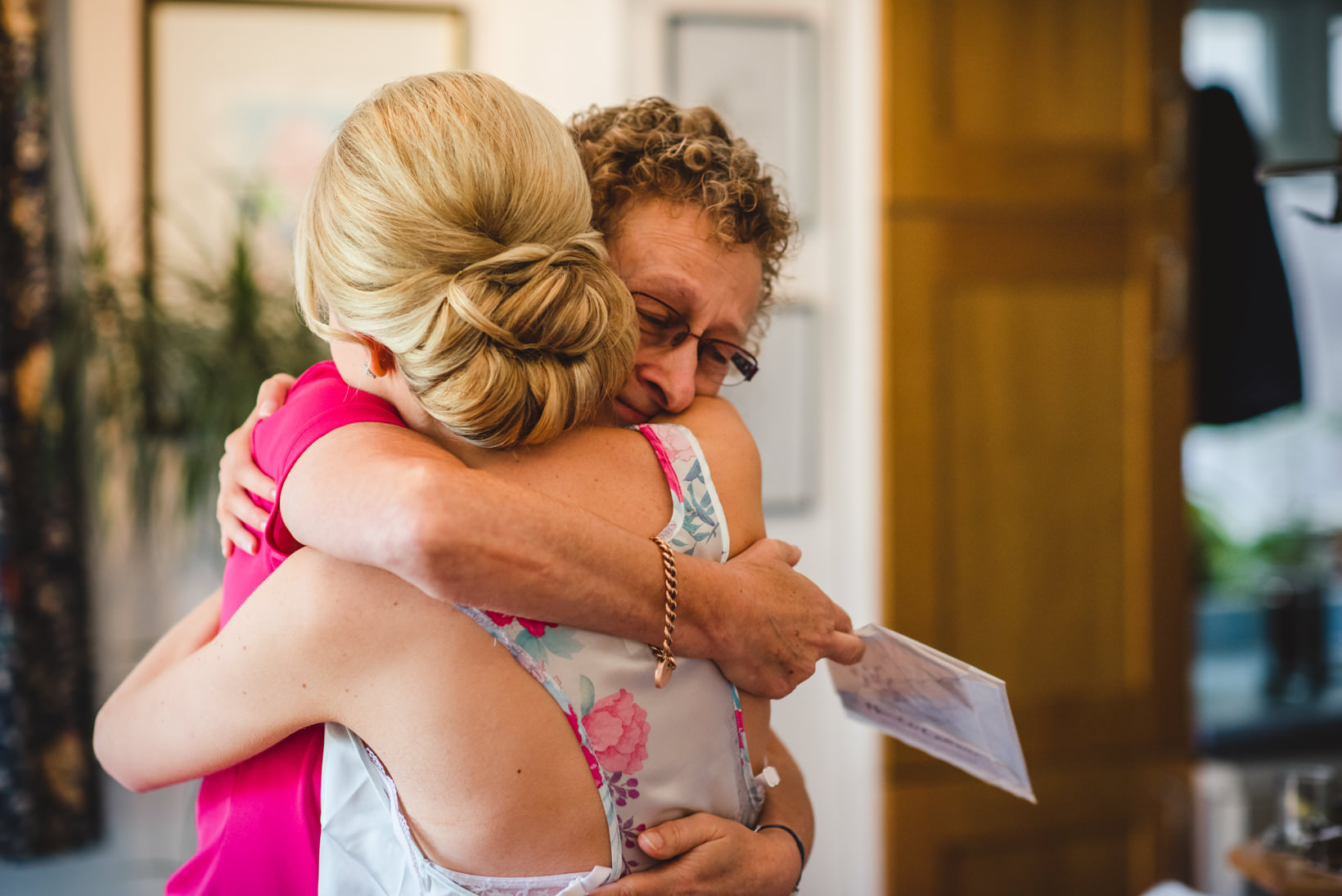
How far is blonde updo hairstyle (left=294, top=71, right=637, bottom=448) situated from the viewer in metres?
0.67

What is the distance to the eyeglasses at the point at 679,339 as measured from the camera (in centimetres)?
94

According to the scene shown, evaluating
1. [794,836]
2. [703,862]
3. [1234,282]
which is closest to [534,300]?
[703,862]

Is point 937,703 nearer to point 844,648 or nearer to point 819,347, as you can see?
point 844,648

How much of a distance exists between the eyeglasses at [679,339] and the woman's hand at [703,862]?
425 mm

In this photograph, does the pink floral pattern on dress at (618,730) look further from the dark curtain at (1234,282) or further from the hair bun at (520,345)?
the dark curtain at (1234,282)

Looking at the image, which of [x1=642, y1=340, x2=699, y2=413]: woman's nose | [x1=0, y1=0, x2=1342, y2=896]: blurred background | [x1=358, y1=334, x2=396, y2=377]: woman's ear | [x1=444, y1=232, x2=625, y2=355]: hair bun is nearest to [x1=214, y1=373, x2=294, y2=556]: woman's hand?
[x1=358, y1=334, x2=396, y2=377]: woman's ear

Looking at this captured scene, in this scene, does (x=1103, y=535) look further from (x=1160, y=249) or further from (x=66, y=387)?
(x=66, y=387)

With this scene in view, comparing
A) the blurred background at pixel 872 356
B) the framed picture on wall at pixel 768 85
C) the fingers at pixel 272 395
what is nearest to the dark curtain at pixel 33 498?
the blurred background at pixel 872 356

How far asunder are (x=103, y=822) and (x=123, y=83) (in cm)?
185

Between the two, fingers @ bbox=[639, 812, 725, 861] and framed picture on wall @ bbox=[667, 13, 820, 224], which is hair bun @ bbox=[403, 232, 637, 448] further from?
framed picture on wall @ bbox=[667, 13, 820, 224]

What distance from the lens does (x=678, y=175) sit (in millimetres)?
944

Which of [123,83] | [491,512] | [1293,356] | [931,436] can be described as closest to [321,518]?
[491,512]

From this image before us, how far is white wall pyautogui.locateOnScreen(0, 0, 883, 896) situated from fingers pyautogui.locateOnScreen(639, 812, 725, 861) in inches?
57.2

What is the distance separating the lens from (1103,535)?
2361mm
